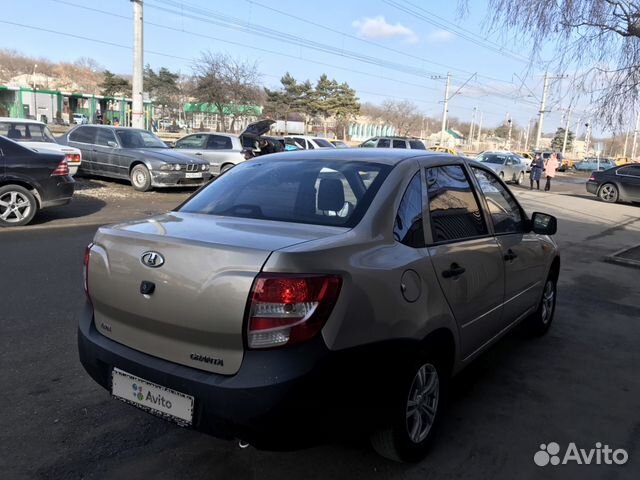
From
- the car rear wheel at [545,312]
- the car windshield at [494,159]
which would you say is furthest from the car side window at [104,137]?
the car windshield at [494,159]

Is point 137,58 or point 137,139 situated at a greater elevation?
point 137,58

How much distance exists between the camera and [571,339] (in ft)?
16.9

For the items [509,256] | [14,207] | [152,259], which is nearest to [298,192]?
[152,259]

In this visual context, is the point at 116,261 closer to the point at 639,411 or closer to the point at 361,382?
the point at 361,382

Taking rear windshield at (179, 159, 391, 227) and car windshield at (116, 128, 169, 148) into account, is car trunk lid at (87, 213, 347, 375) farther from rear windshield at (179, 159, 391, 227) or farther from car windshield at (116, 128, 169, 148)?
car windshield at (116, 128, 169, 148)

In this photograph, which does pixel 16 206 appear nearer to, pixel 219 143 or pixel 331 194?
pixel 331 194

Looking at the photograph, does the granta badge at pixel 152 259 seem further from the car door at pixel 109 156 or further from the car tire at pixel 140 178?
the car door at pixel 109 156

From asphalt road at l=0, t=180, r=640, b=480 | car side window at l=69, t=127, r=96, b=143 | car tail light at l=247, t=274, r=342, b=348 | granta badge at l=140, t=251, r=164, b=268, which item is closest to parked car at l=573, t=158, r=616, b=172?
car side window at l=69, t=127, r=96, b=143

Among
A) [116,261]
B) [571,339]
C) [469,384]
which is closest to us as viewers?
[116,261]

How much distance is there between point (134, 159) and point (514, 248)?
1267 centimetres

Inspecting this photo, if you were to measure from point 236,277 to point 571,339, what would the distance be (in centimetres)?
408

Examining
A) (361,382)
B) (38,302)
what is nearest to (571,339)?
(361,382)

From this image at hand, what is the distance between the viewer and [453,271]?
309cm

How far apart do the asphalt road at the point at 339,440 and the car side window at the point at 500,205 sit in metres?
1.16
